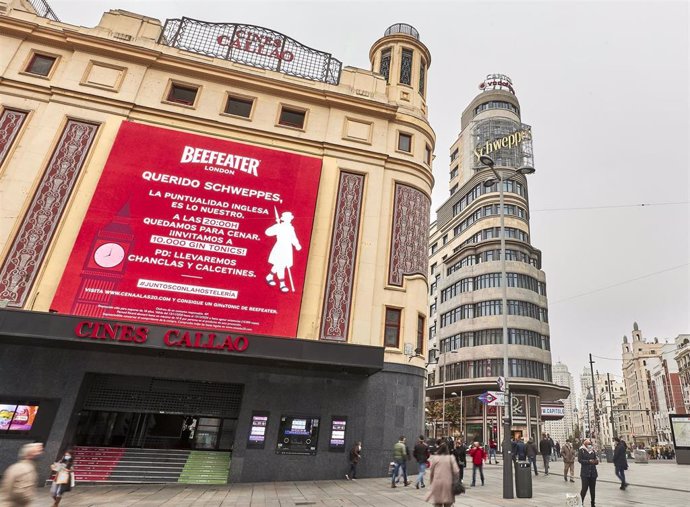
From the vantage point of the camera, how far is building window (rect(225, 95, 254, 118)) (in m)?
21.3

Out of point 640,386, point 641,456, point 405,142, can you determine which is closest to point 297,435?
point 405,142

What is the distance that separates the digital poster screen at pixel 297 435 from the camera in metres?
16.0

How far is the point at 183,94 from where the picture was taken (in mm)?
21109

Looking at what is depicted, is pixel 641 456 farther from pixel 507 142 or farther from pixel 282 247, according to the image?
pixel 507 142

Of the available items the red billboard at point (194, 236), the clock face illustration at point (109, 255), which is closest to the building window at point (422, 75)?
the red billboard at point (194, 236)

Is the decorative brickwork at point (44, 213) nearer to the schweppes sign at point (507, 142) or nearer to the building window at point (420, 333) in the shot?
the building window at point (420, 333)

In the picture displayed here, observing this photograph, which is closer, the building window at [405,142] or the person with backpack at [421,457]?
the person with backpack at [421,457]

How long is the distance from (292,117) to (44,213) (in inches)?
490

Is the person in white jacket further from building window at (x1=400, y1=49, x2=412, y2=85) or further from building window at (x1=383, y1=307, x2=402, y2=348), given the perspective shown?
building window at (x1=400, y1=49, x2=412, y2=85)

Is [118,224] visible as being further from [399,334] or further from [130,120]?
[399,334]

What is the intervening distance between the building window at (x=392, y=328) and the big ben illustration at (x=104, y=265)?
38.1ft

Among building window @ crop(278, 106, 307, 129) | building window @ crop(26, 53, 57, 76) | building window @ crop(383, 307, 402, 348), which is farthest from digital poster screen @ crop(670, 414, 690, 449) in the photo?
building window @ crop(26, 53, 57, 76)

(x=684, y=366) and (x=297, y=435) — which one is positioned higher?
(x=684, y=366)

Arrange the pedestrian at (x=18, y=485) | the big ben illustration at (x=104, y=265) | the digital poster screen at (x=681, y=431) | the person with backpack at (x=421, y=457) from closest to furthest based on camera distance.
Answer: the pedestrian at (x=18, y=485), the person with backpack at (x=421, y=457), the big ben illustration at (x=104, y=265), the digital poster screen at (x=681, y=431)
